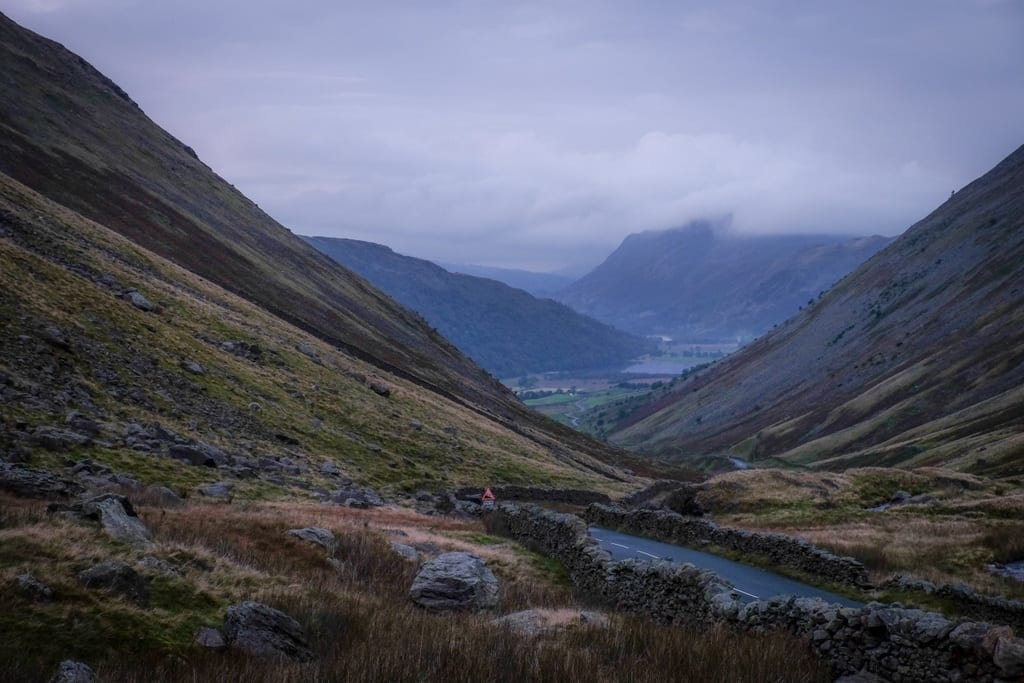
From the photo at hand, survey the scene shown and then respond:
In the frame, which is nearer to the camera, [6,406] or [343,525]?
[343,525]

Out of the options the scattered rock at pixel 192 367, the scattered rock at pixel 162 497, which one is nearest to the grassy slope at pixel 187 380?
the scattered rock at pixel 192 367

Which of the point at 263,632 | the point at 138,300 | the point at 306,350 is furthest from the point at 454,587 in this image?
the point at 306,350

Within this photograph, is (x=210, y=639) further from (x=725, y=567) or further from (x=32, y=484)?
(x=725, y=567)

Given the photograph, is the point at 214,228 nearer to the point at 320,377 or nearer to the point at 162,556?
the point at 320,377

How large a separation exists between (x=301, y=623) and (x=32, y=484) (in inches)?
372

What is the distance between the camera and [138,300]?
50688mm

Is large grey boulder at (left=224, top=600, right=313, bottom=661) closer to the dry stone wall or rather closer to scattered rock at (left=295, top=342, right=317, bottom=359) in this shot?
the dry stone wall

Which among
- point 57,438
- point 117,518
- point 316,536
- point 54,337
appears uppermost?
point 54,337

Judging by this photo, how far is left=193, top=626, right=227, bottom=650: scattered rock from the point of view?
37.1 ft

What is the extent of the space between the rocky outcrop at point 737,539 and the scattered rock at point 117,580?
837 inches

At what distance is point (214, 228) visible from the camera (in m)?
120

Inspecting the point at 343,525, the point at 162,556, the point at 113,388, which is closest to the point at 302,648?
the point at 162,556

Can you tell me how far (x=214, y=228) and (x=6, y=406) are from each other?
97825mm

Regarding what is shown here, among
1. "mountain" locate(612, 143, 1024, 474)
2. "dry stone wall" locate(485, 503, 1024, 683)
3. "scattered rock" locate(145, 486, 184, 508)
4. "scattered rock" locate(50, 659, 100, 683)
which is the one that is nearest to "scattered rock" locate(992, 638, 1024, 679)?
"dry stone wall" locate(485, 503, 1024, 683)
